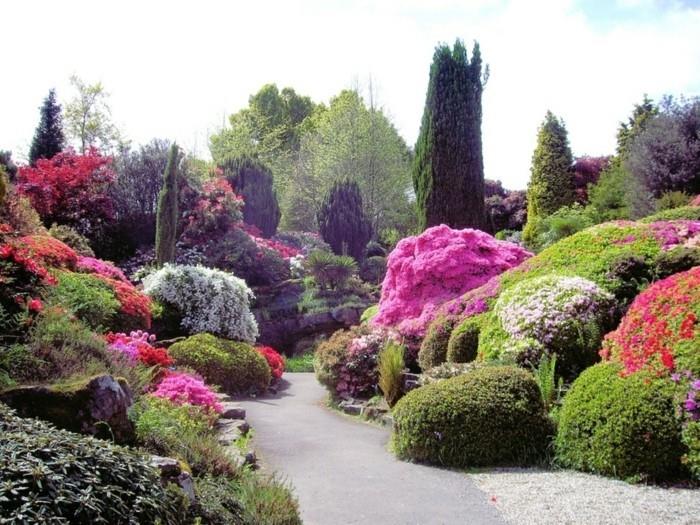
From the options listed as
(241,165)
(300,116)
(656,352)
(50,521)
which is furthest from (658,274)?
(300,116)

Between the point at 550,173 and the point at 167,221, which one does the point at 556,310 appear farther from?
the point at 550,173

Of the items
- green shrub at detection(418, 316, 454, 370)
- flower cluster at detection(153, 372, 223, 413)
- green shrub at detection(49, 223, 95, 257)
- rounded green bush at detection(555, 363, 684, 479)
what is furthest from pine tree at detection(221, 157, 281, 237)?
rounded green bush at detection(555, 363, 684, 479)

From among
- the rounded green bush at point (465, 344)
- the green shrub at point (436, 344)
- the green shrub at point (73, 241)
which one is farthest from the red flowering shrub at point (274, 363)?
the green shrub at point (73, 241)

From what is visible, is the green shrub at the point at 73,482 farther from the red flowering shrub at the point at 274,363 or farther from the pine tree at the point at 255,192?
the pine tree at the point at 255,192

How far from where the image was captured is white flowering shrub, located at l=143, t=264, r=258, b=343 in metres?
12.2

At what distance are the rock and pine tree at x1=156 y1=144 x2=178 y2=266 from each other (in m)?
12.5

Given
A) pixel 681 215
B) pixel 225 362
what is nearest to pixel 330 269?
pixel 225 362

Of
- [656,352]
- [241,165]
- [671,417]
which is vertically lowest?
[671,417]

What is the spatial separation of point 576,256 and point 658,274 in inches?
55.1

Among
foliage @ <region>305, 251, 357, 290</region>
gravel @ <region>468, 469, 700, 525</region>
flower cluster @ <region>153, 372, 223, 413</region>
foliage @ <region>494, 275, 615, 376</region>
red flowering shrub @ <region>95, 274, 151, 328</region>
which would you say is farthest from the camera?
foliage @ <region>305, 251, 357, 290</region>

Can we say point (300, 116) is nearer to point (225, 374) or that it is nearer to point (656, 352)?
point (225, 374)

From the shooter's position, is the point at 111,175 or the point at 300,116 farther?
the point at 300,116

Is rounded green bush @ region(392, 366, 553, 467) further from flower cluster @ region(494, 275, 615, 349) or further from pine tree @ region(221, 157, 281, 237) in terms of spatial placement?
pine tree @ region(221, 157, 281, 237)

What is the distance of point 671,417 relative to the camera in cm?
526
